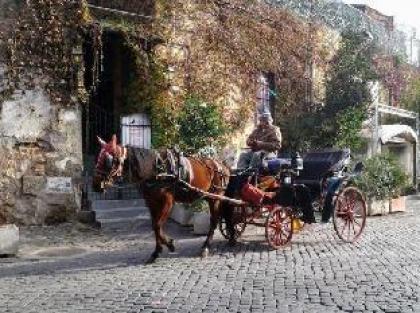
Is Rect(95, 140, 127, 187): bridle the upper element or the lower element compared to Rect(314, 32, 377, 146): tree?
lower

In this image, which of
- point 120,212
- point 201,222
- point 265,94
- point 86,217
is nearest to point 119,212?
point 120,212

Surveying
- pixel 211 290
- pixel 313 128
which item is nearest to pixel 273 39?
pixel 313 128

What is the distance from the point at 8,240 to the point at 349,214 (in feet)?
18.0

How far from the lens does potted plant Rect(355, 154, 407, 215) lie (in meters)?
13.7

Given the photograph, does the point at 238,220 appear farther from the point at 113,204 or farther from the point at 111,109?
the point at 111,109

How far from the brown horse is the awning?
923 cm

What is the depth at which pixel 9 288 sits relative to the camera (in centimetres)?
729

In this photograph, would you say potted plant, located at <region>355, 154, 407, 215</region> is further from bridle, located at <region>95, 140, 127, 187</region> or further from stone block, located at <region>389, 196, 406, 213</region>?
bridle, located at <region>95, 140, 127, 187</region>

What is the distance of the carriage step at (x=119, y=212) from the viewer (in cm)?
1223

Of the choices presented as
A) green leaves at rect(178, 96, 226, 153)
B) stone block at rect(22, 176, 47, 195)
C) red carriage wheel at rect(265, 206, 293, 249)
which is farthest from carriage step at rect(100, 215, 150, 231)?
red carriage wheel at rect(265, 206, 293, 249)

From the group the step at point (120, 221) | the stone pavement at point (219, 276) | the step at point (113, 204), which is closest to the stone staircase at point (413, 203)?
the stone pavement at point (219, 276)

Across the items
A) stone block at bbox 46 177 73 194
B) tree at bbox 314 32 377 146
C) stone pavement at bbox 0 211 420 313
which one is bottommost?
stone pavement at bbox 0 211 420 313

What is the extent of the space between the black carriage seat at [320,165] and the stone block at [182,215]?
2.51 meters

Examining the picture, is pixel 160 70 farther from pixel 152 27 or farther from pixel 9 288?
pixel 9 288
